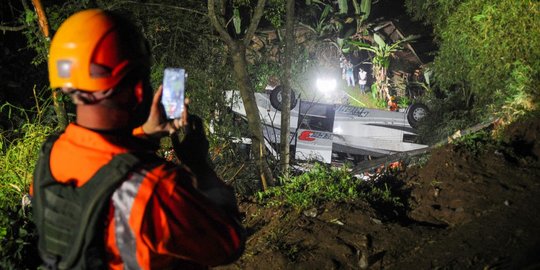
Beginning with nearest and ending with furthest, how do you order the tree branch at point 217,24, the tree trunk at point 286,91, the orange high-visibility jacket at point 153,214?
the orange high-visibility jacket at point 153,214 < the tree branch at point 217,24 < the tree trunk at point 286,91

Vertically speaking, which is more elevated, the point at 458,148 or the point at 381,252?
the point at 458,148

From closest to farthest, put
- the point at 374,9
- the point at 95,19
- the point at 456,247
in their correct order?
the point at 95,19
the point at 456,247
the point at 374,9

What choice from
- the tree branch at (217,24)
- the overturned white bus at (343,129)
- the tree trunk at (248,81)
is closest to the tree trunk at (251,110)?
the tree trunk at (248,81)

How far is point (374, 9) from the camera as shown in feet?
56.2

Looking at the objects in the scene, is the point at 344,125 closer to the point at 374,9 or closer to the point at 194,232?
the point at 374,9

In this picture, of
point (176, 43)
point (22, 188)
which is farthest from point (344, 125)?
point (22, 188)

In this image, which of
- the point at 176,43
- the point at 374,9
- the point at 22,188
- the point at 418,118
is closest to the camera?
the point at 22,188

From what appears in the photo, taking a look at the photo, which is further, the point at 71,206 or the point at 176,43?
the point at 176,43

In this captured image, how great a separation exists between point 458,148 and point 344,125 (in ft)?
32.2

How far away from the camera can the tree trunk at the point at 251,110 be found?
7980 millimetres

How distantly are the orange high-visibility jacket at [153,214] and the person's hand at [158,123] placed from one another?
5.5 inches

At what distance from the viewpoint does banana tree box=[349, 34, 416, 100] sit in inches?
664

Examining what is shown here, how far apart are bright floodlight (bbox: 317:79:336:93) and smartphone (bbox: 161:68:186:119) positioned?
46.9ft

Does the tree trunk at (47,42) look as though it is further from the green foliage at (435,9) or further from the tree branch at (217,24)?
the green foliage at (435,9)
